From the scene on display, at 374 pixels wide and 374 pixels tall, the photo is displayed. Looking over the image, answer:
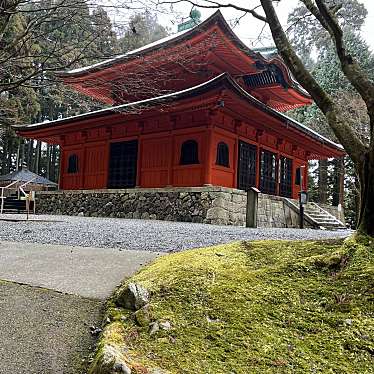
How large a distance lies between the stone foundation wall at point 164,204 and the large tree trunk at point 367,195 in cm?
795

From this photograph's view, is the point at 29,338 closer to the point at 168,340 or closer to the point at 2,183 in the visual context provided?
the point at 168,340

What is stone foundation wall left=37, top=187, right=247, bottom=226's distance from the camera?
10.7 metres

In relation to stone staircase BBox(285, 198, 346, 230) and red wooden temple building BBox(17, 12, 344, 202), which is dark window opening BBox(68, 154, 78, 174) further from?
stone staircase BBox(285, 198, 346, 230)

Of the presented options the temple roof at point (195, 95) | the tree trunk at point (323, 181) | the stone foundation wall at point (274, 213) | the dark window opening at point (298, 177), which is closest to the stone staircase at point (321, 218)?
the stone foundation wall at point (274, 213)

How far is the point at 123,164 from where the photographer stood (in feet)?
46.6

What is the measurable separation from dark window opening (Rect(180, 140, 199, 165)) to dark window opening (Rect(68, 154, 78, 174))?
5.78 meters

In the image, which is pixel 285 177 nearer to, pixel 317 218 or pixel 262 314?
pixel 317 218

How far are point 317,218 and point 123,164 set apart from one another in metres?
7.19

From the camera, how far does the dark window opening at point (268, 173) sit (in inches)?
563

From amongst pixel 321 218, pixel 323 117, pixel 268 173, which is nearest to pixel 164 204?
pixel 268 173

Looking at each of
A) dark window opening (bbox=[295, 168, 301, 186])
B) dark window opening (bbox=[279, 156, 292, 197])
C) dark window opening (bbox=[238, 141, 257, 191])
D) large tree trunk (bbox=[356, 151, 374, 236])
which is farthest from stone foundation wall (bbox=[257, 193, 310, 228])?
large tree trunk (bbox=[356, 151, 374, 236])

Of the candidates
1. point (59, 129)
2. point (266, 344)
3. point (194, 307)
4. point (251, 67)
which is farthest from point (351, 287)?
point (59, 129)

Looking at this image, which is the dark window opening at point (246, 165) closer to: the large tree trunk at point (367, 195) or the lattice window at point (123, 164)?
the lattice window at point (123, 164)

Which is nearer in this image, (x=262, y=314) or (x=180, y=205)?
(x=262, y=314)
